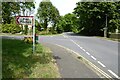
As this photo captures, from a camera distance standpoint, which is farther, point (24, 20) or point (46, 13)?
point (46, 13)

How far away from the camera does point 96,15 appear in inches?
2402

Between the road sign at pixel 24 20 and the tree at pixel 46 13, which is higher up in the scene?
the tree at pixel 46 13

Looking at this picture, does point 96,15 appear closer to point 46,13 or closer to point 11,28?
point 11,28

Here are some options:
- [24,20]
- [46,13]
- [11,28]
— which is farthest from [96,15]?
[24,20]

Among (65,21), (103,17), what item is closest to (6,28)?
(103,17)

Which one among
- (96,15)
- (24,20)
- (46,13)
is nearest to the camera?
(24,20)

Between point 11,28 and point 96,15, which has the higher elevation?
point 96,15

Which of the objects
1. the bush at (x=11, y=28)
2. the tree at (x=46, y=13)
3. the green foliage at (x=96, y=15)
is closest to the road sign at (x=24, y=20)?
the green foliage at (x=96, y=15)

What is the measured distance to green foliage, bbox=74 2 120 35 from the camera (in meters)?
59.2

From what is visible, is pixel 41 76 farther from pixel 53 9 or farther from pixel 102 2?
pixel 53 9

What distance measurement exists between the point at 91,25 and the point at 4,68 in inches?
2096

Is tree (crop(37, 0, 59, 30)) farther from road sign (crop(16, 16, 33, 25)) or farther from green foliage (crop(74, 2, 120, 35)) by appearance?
road sign (crop(16, 16, 33, 25))

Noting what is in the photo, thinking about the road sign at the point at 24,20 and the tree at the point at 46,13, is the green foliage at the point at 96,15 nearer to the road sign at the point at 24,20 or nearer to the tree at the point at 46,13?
the tree at the point at 46,13

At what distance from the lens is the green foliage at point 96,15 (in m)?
59.2
